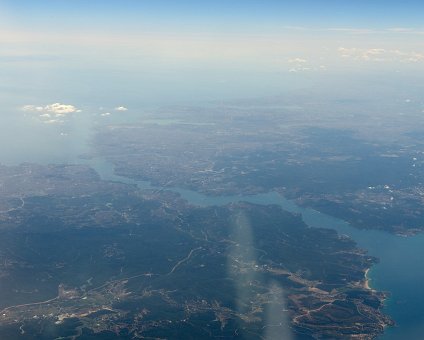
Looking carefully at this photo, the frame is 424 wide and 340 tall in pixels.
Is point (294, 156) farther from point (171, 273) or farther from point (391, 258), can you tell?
point (171, 273)

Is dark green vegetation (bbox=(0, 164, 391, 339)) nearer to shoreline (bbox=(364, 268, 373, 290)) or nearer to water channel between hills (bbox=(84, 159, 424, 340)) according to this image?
shoreline (bbox=(364, 268, 373, 290))

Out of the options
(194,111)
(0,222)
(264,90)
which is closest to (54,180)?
(0,222)

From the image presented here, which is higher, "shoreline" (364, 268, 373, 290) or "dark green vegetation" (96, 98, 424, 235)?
"dark green vegetation" (96, 98, 424, 235)

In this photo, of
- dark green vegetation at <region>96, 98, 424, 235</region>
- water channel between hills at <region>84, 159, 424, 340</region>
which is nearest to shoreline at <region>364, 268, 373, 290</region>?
water channel between hills at <region>84, 159, 424, 340</region>

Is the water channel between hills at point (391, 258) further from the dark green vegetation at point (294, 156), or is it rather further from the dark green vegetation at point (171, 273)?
the dark green vegetation at point (294, 156)

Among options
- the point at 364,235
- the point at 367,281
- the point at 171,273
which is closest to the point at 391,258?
the point at 367,281

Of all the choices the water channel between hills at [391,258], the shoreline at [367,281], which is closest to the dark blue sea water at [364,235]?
the water channel between hills at [391,258]

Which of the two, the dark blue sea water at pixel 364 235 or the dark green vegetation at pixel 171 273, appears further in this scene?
the dark blue sea water at pixel 364 235
